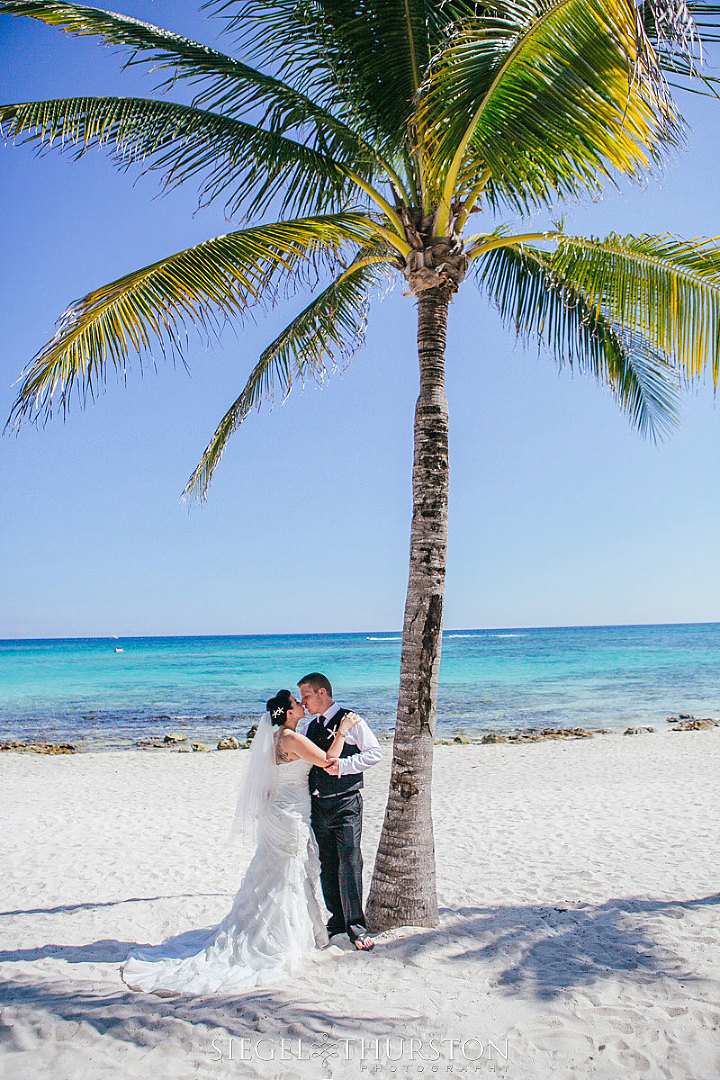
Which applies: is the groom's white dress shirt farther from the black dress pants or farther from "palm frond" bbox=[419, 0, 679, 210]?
"palm frond" bbox=[419, 0, 679, 210]

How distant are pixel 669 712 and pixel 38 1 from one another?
26725 millimetres

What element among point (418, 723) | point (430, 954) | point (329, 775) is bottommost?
point (430, 954)

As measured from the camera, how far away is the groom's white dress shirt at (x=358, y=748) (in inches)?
196

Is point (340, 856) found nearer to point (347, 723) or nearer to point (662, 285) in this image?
point (347, 723)

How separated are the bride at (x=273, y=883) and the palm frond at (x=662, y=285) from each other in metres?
3.43

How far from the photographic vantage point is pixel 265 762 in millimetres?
5035

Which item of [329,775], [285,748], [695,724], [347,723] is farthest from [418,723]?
[695,724]

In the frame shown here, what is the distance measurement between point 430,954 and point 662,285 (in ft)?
15.7

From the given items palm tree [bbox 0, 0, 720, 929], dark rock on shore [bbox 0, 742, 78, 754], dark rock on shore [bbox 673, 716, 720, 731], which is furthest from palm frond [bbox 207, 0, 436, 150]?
dark rock on shore [bbox 673, 716, 720, 731]

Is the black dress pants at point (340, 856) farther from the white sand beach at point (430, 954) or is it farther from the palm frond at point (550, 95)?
the palm frond at point (550, 95)

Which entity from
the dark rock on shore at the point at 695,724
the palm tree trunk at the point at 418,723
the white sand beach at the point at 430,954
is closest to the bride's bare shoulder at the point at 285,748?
the palm tree trunk at the point at 418,723

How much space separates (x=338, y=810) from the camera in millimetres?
5051

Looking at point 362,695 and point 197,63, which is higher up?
point 197,63

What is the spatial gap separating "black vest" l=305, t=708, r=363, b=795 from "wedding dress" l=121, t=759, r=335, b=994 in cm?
8
